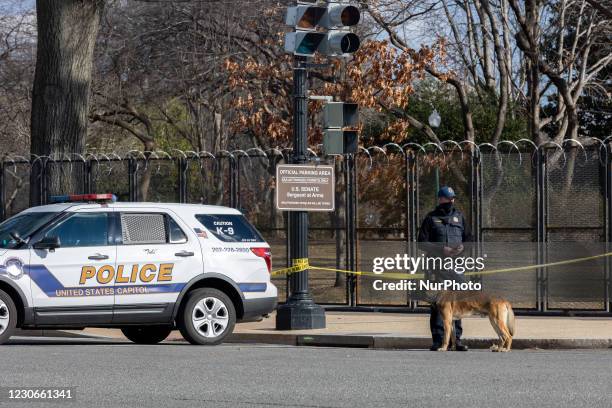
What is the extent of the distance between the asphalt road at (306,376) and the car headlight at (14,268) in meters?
0.88

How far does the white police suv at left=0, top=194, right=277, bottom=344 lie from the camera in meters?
14.9

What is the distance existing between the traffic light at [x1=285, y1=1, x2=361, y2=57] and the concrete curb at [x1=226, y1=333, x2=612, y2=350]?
155 inches

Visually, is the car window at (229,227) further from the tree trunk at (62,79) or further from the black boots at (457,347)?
the tree trunk at (62,79)

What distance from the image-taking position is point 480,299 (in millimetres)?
14828

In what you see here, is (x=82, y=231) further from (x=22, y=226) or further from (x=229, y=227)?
(x=229, y=227)

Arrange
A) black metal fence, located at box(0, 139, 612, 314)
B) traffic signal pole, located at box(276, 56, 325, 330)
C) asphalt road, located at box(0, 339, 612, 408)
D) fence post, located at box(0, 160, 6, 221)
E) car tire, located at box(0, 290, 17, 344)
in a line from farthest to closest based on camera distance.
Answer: fence post, located at box(0, 160, 6, 221), black metal fence, located at box(0, 139, 612, 314), traffic signal pole, located at box(276, 56, 325, 330), car tire, located at box(0, 290, 17, 344), asphalt road, located at box(0, 339, 612, 408)

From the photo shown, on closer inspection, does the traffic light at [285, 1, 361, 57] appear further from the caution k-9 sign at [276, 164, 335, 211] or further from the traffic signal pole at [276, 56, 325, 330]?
the caution k-9 sign at [276, 164, 335, 211]

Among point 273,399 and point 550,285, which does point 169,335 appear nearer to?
point 550,285

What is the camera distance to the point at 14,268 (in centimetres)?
1475

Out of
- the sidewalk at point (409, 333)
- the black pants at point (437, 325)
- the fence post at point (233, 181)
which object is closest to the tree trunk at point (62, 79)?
the fence post at point (233, 181)

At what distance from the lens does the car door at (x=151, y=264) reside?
15234 millimetres

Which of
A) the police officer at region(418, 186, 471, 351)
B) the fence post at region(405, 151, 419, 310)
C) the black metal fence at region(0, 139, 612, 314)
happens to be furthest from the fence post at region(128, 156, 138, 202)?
the police officer at region(418, 186, 471, 351)

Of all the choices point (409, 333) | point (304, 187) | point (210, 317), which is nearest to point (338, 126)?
point (304, 187)

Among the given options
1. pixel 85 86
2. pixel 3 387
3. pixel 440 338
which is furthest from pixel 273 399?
pixel 85 86
